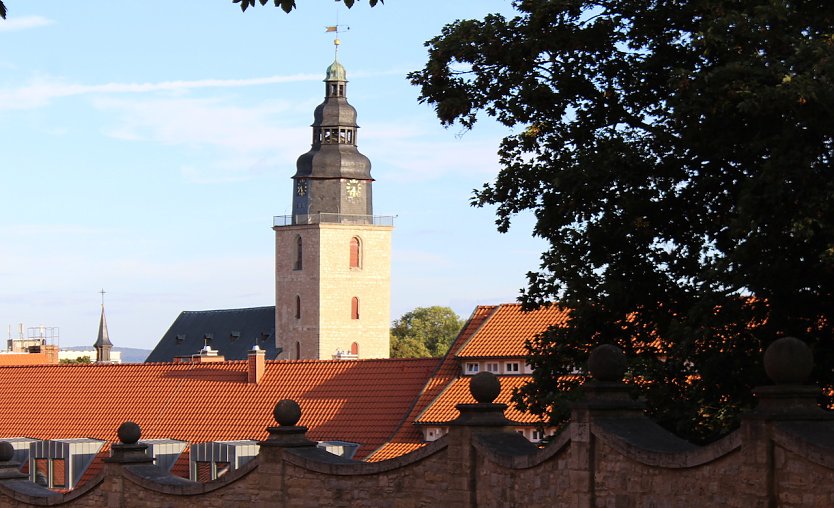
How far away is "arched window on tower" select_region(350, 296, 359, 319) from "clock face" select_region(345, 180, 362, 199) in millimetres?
8228

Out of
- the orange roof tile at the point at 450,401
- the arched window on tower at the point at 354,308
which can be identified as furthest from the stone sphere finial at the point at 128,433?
the arched window on tower at the point at 354,308

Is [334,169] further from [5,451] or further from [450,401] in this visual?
[5,451]

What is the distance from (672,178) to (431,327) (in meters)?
140

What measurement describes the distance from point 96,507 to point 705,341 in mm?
7004

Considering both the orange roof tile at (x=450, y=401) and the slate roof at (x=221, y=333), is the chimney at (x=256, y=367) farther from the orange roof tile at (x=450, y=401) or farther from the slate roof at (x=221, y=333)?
the slate roof at (x=221, y=333)

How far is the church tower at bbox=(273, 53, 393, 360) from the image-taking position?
133250 millimetres

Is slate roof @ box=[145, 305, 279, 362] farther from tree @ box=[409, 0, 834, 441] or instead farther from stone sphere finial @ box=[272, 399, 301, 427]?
stone sphere finial @ box=[272, 399, 301, 427]

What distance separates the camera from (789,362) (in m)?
11.3

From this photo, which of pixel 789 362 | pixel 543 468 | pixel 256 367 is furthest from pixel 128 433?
pixel 256 367

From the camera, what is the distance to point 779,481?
11578 millimetres

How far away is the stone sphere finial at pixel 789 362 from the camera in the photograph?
11.3 metres

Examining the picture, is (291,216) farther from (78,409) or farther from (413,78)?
(413,78)

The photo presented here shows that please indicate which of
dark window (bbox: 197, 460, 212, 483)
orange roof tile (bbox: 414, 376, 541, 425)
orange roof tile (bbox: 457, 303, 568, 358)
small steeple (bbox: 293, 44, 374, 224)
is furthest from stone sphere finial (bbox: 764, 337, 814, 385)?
small steeple (bbox: 293, 44, 374, 224)

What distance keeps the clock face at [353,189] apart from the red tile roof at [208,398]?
64.0 meters
